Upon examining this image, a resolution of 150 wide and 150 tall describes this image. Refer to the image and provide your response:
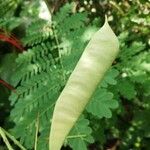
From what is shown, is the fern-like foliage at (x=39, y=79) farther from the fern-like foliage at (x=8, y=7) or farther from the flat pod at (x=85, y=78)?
the flat pod at (x=85, y=78)

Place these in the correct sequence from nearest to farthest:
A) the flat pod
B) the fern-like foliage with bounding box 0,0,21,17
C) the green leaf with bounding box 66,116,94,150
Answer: the flat pod
the green leaf with bounding box 66,116,94,150
the fern-like foliage with bounding box 0,0,21,17

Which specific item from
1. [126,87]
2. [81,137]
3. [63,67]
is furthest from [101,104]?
[126,87]

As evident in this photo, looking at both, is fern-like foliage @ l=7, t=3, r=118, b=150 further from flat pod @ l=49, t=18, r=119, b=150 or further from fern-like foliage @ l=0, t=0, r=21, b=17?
flat pod @ l=49, t=18, r=119, b=150

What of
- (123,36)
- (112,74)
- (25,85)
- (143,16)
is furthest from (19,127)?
(143,16)

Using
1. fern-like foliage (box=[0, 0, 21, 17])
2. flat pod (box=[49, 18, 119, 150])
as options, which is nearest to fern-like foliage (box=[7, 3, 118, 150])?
fern-like foliage (box=[0, 0, 21, 17])

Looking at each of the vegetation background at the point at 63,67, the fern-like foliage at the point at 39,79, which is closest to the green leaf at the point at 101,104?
the vegetation background at the point at 63,67

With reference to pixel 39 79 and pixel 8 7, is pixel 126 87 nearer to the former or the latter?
pixel 39 79
